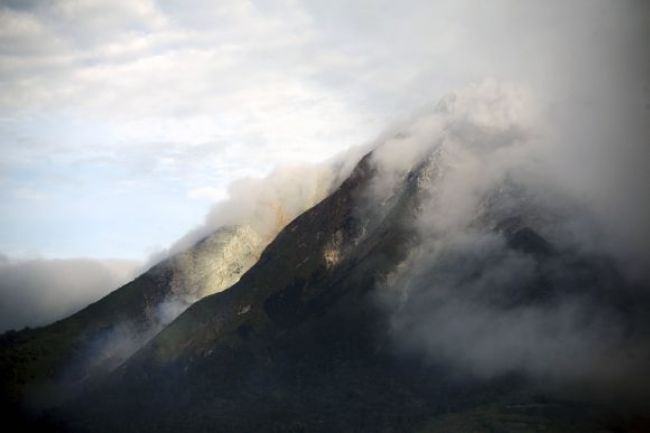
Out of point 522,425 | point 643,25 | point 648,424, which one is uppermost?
point 643,25

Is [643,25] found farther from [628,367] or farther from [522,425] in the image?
[522,425]

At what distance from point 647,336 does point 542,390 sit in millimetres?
40638

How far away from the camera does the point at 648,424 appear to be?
6314 inches

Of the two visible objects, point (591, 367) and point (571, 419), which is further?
point (591, 367)

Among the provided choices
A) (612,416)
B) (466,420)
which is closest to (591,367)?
(612,416)

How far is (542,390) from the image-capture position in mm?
198250

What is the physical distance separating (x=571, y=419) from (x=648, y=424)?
2082cm

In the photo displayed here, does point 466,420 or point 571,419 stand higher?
point 466,420

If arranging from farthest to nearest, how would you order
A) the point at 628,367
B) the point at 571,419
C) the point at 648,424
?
the point at 628,367 → the point at 571,419 → the point at 648,424

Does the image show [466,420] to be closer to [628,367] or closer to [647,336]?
[628,367]

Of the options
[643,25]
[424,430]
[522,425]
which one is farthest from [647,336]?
[643,25]

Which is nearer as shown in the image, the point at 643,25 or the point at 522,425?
the point at 522,425

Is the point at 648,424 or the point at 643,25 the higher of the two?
the point at 643,25

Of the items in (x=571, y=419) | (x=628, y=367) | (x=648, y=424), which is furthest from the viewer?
(x=628, y=367)
